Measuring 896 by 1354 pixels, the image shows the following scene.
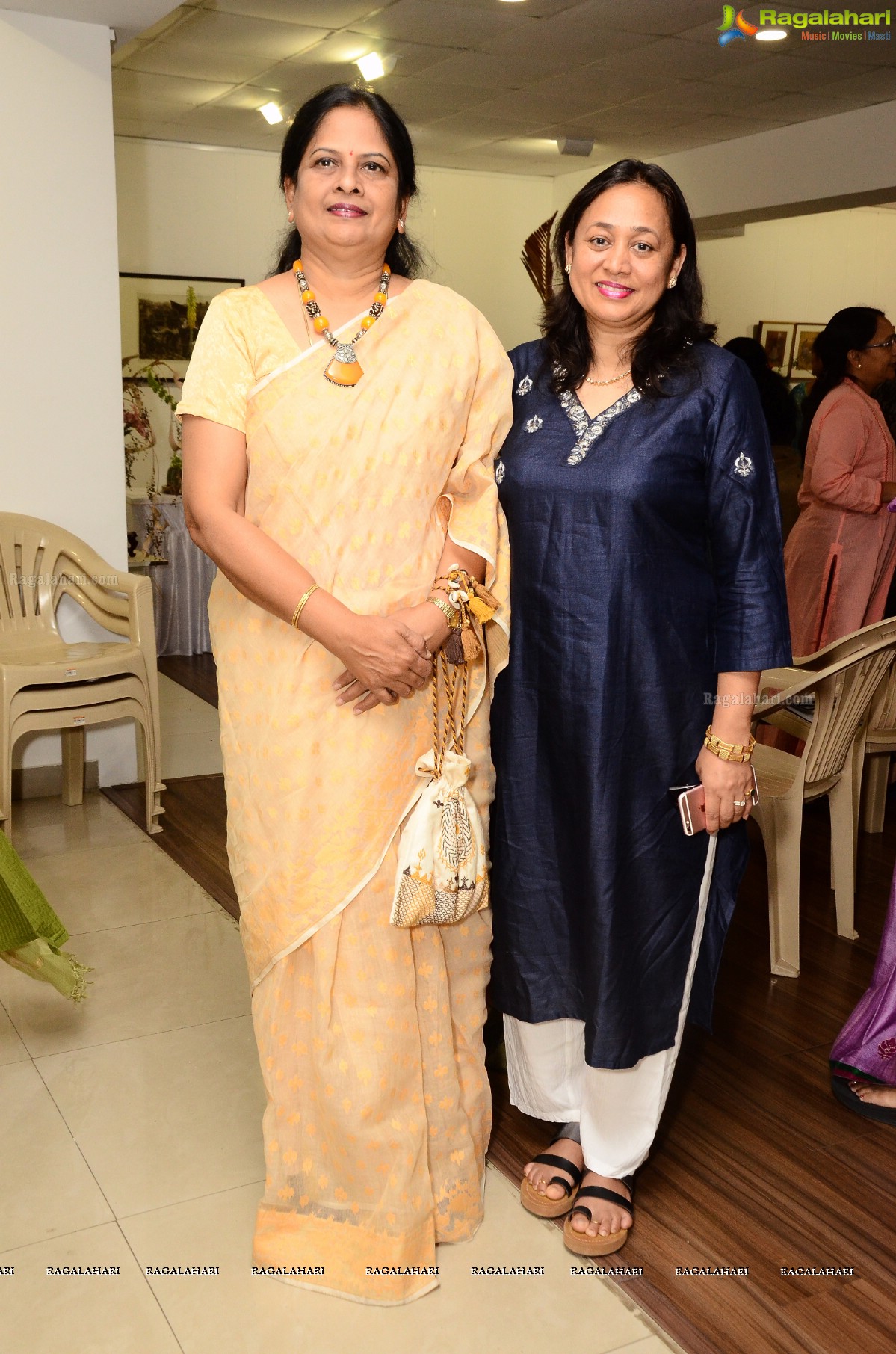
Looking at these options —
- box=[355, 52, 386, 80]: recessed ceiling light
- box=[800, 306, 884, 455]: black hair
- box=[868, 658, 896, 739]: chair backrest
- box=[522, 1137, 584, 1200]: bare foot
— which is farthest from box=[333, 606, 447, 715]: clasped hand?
box=[355, 52, 386, 80]: recessed ceiling light

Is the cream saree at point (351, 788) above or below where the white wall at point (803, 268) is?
below

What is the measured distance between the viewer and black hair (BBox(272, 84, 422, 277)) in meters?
1.80

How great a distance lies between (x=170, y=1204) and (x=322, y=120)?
1761mm

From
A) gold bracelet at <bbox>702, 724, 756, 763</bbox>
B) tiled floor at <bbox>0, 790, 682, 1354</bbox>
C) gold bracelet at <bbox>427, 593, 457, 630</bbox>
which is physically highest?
gold bracelet at <bbox>427, 593, 457, 630</bbox>

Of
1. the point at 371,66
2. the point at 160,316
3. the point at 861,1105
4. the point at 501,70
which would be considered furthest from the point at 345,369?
the point at 160,316

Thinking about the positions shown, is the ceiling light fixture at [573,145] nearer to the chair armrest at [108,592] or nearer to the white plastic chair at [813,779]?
the chair armrest at [108,592]

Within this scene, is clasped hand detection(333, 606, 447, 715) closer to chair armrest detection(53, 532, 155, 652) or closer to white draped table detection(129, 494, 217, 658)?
chair armrest detection(53, 532, 155, 652)

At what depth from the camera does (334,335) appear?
72.0 inches

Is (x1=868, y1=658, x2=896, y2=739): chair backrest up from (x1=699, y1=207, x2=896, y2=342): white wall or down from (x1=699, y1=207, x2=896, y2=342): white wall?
down

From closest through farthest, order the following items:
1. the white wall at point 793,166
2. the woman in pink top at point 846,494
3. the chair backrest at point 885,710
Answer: the chair backrest at point 885,710
the woman in pink top at point 846,494
the white wall at point 793,166

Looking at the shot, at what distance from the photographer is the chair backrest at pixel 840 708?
9.89ft

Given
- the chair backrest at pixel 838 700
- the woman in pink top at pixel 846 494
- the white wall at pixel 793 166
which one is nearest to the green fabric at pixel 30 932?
the chair backrest at pixel 838 700

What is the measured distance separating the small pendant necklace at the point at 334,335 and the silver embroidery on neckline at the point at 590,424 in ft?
1.14

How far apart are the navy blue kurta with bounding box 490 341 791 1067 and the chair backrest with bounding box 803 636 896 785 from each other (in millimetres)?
992
